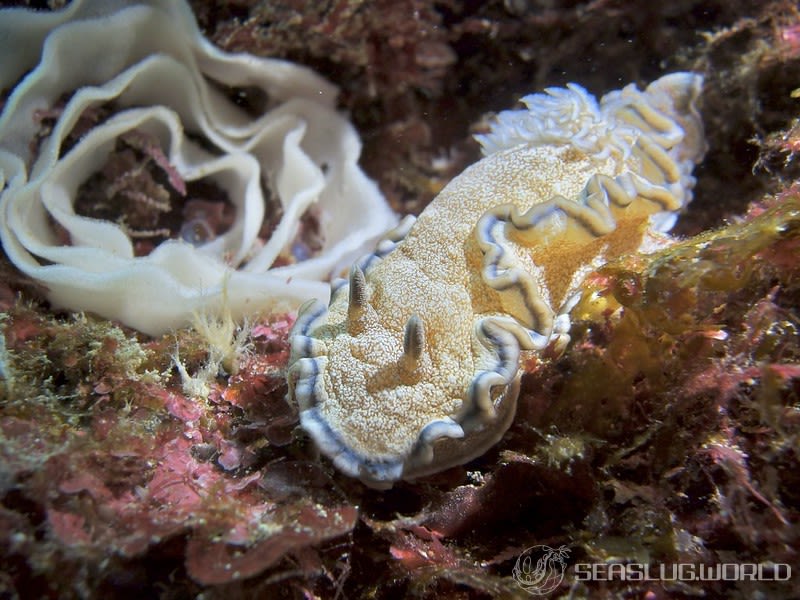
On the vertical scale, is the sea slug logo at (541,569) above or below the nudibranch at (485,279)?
below

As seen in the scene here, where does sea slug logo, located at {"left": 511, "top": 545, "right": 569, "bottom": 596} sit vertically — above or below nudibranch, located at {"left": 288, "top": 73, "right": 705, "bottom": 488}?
below

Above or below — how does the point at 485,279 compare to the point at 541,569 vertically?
above

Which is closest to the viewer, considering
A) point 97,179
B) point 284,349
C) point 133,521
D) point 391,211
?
point 133,521

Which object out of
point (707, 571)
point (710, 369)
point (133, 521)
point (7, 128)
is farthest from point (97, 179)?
point (707, 571)

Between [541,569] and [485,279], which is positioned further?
[485,279]

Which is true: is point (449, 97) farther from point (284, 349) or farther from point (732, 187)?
point (284, 349)
